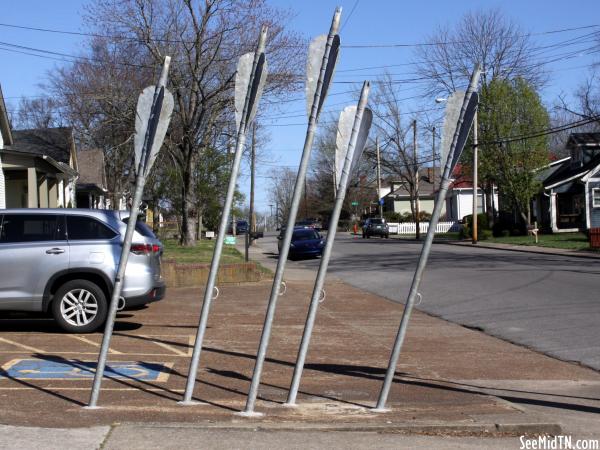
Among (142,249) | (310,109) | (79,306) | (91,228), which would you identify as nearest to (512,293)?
(142,249)

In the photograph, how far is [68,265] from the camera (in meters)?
11.6

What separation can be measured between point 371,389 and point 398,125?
57.0 meters

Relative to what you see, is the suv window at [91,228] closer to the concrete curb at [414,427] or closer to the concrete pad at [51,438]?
the concrete pad at [51,438]

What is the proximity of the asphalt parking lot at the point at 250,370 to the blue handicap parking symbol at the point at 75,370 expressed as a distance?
0.01 metres

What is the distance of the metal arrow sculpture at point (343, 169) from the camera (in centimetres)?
685

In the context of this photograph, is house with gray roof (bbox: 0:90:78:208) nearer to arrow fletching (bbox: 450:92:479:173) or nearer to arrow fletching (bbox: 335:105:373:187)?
arrow fletching (bbox: 335:105:373:187)

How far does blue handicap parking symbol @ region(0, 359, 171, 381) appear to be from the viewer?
8.35 m

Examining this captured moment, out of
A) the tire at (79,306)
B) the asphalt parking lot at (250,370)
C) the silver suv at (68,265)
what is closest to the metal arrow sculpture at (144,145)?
the asphalt parking lot at (250,370)

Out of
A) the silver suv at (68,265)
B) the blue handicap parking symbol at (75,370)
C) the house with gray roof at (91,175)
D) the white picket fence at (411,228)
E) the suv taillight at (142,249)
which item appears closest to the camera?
the blue handicap parking symbol at (75,370)

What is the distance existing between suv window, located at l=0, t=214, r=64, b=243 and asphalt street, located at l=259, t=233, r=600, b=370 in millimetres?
6920

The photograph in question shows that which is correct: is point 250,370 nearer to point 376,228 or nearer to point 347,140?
point 347,140

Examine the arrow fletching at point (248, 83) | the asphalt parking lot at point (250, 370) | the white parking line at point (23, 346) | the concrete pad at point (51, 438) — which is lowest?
the asphalt parking lot at point (250, 370)

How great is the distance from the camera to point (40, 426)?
6.20 metres

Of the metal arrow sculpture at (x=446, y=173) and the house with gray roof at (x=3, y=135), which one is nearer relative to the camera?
the metal arrow sculpture at (x=446, y=173)
